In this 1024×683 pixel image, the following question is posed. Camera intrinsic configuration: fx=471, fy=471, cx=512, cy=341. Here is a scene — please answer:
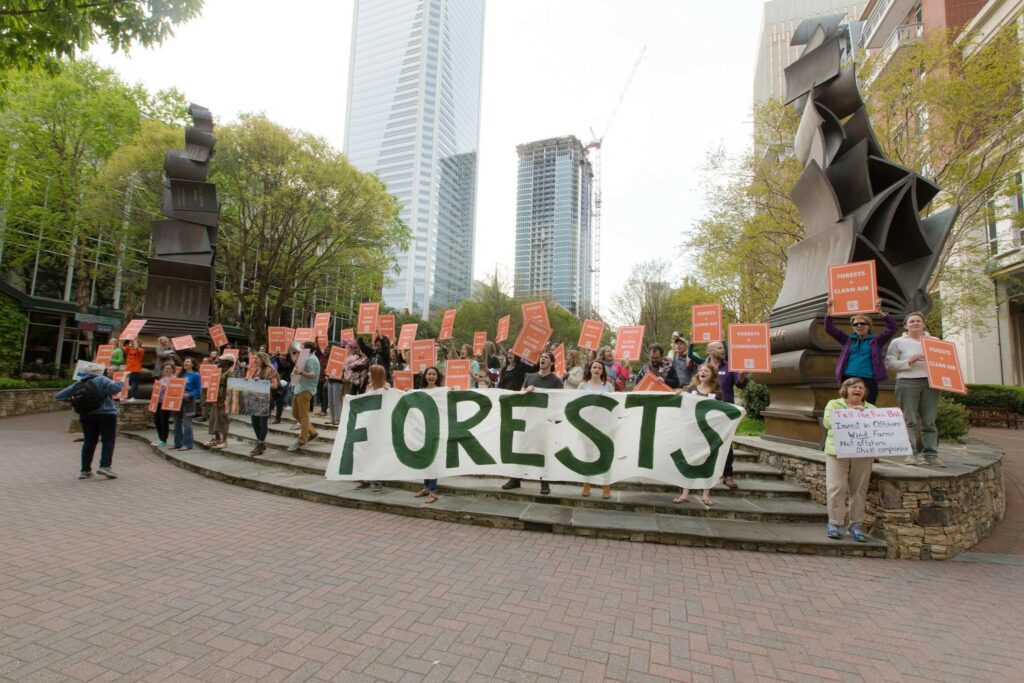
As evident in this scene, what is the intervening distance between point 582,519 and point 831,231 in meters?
7.04

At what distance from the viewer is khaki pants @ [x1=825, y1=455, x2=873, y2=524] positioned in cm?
495

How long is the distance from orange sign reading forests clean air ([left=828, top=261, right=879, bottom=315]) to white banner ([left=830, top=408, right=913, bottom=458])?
208 cm

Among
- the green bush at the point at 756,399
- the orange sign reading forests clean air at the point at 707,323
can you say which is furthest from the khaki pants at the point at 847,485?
the green bush at the point at 756,399

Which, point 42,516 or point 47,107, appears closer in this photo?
point 42,516

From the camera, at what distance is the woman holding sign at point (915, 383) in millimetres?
5957

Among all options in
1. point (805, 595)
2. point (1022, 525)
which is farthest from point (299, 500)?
point (1022, 525)

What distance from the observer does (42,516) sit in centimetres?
541

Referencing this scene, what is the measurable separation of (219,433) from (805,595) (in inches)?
400

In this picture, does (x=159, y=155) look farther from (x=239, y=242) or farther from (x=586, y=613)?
(x=586, y=613)

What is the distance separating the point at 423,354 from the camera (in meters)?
10.3

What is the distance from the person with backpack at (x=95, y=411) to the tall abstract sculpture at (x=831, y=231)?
10.8m

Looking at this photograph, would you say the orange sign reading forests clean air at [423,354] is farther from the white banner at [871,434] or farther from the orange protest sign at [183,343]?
the white banner at [871,434]

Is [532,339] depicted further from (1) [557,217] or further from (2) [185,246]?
(1) [557,217]

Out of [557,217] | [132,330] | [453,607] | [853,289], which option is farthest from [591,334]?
[557,217]
